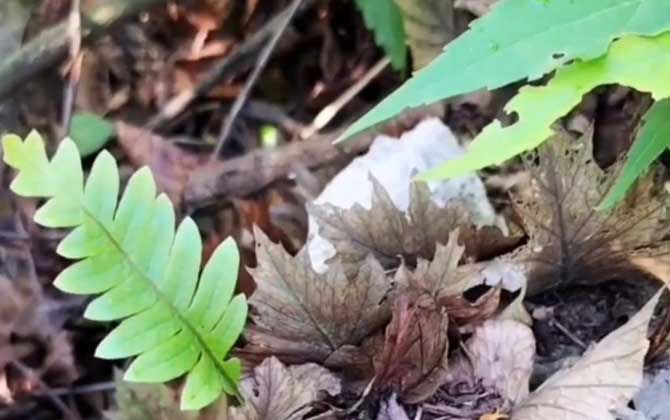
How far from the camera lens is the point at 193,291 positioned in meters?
0.80

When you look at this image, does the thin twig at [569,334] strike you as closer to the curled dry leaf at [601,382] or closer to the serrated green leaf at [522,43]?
the curled dry leaf at [601,382]

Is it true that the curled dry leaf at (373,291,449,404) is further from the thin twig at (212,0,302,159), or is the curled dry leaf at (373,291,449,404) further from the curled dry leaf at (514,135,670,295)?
the thin twig at (212,0,302,159)

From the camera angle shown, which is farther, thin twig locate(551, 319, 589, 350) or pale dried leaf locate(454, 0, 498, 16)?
pale dried leaf locate(454, 0, 498, 16)

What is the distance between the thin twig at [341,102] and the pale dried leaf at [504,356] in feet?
2.04

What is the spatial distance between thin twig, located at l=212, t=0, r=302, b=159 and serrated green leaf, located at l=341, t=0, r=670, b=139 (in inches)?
25.0

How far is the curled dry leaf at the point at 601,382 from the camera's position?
2.25 feet

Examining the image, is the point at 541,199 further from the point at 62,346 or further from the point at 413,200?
the point at 62,346

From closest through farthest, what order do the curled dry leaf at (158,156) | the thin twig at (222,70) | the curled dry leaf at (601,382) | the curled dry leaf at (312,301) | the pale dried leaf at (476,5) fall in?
the curled dry leaf at (601,382) → the curled dry leaf at (312,301) → the pale dried leaf at (476,5) → the curled dry leaf at (158,156) → the thin twig at (222,70)

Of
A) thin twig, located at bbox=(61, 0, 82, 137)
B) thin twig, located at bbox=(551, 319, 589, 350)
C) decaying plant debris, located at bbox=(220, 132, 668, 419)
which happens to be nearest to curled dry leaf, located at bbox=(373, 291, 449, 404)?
decaying plant debris, located at bbox=(220, 132, 668, 419)

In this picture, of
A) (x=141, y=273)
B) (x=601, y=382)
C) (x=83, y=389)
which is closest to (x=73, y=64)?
(x=83, y=389)

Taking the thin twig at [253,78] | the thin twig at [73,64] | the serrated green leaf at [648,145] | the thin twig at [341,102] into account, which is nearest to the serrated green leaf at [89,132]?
the thin twig at [73,64]

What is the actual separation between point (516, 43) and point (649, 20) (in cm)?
9

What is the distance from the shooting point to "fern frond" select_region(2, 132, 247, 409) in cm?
77

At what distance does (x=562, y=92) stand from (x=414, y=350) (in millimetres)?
218
